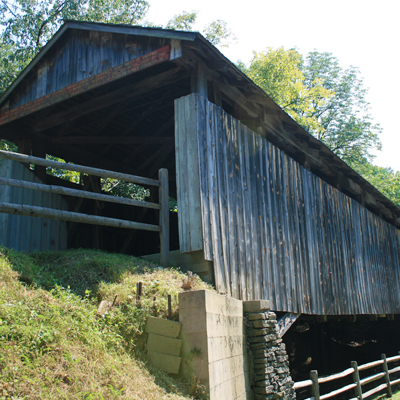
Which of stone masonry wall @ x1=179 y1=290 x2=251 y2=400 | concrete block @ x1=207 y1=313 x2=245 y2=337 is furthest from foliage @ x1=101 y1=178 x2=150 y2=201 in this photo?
stone masonry wall @ x1=179 y1=290 x2=251 y2=400

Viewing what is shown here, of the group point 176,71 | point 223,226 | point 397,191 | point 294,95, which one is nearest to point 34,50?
point 294,95

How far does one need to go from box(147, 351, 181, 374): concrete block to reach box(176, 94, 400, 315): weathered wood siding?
6.66 ft

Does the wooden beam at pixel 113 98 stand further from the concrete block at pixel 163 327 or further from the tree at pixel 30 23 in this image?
the tree at pixel 30 23

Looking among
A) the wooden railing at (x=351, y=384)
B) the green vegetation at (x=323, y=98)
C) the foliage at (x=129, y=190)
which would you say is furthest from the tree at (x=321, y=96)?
the wooden railing at (x=351, y=384)

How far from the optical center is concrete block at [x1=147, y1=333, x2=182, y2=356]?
189 inches

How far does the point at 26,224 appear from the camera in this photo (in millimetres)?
8938

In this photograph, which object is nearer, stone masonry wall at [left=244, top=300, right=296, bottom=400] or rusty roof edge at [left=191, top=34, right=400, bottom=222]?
stone masonry wall at [left=244, top=300, right=296, bottom=400]

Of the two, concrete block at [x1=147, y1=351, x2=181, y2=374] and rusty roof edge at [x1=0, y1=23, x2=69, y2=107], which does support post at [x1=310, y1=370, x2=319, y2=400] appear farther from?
rusty roof edge at [x1=0, y1=23, x2=69, y2=107]

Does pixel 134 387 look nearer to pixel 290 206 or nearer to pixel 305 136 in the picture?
pixel 290 206

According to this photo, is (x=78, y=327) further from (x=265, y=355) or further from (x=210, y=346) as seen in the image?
(x=265, y=355)

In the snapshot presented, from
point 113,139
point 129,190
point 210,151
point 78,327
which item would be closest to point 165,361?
point 78,327

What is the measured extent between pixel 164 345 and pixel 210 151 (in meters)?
3.46

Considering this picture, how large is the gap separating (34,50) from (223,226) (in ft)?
56.0

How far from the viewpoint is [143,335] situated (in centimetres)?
492
